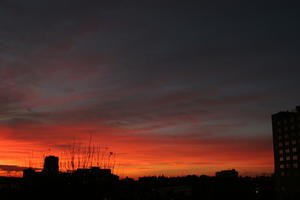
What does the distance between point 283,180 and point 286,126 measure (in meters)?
27.8

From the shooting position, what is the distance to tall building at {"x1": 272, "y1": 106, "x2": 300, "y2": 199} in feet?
546

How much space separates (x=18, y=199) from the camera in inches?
3526

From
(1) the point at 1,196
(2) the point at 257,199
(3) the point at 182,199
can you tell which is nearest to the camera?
(1) the point at 1,196

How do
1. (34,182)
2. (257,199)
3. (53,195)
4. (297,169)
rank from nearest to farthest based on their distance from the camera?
1. (53,195)
2. (34,182)
3. (297,169)
4. (257,199)

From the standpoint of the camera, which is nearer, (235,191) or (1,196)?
(1,196)

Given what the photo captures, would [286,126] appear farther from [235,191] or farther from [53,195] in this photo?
[53,195]

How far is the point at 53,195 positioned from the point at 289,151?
126705mm

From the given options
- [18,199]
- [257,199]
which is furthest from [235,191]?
[18,199]

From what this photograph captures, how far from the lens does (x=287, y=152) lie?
179 m

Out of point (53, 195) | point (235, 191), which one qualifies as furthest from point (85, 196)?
A: point (235, 191)

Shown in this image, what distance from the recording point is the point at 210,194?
574 ft

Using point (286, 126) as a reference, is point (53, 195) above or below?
below

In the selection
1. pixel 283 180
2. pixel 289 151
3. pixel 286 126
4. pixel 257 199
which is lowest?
pixel 257 199

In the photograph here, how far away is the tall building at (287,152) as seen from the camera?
6555 inches
